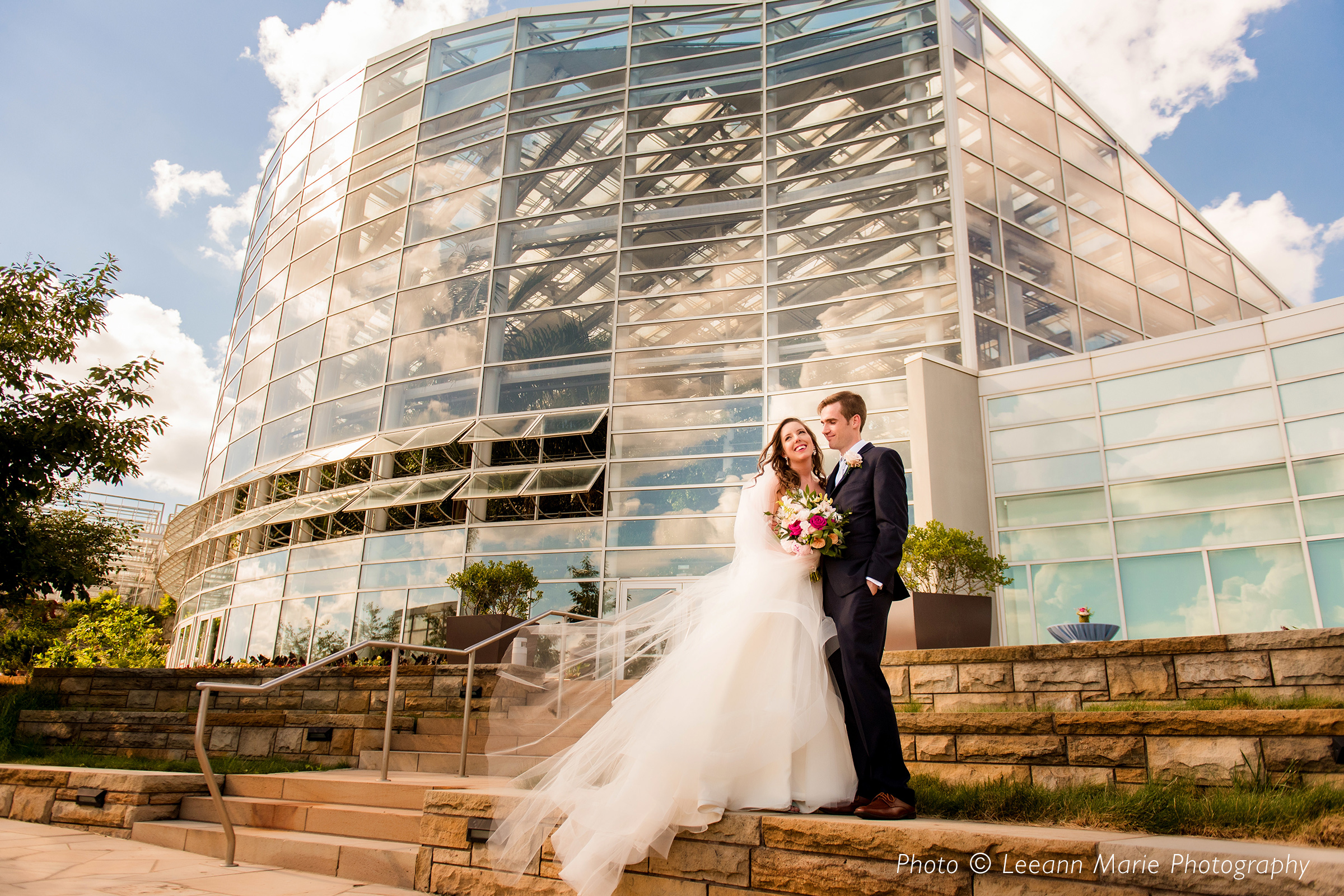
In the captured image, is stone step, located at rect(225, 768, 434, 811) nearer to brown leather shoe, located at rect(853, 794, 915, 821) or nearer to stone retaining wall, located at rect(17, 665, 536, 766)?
stone retaining wall, located at rect(17, 665, 536, 766)

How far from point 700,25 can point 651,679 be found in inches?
754

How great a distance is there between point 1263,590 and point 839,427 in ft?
32.6

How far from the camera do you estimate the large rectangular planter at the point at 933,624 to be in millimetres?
7047

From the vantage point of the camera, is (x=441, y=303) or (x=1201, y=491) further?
(x=441, y=303)

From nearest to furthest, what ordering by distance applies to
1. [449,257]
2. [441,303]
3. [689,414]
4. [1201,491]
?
[1201,491]
[689,414]
[441,303]
[449,257]

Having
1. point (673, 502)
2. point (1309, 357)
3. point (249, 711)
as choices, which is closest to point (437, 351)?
point (673, 502)

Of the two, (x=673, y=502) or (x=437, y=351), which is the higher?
(x=437, y=351)

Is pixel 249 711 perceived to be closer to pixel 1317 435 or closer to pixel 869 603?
pixel 869 603

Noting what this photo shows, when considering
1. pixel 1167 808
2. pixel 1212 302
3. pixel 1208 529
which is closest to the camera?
pixel 1167 808

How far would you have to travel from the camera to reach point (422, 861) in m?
4.27

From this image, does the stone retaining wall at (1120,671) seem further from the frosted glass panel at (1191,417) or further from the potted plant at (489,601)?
the frosted glass panel at (1191,417)

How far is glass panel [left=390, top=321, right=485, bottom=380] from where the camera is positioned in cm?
1800

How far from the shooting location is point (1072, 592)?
1192 cm

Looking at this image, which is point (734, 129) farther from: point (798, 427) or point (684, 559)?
point (798, 427)
